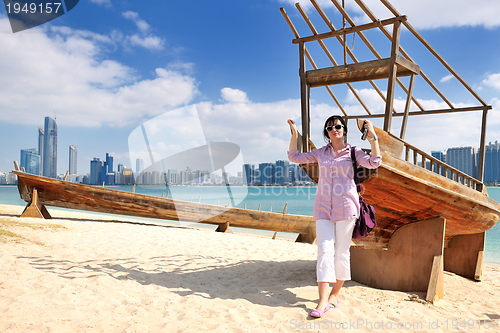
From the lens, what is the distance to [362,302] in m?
3.31

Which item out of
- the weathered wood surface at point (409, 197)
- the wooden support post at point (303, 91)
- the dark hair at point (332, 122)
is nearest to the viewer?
the dark hair at point (332, 122)

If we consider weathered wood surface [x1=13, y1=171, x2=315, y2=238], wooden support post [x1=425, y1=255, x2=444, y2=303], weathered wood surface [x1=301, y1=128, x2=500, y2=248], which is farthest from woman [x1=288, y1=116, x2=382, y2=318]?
weathered wood surface [x1=13, y1=171, x2=315, y2=238]

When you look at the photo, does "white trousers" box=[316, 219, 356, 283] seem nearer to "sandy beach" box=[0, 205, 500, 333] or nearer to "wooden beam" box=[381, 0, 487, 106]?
"sandy beach" box=[0, 205, 500, 333]

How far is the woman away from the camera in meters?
2.90

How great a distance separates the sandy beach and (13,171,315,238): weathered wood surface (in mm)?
3630

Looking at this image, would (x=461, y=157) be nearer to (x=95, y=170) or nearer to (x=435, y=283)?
(x=435, y=283)

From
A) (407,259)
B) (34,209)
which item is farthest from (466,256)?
(34,209)

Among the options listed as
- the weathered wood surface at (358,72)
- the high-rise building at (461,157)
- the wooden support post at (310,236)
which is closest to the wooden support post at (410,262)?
the weathered wood surface at (358,72)

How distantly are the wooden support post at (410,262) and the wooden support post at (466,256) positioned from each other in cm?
209

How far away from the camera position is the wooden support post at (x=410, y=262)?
→ 3.85 m

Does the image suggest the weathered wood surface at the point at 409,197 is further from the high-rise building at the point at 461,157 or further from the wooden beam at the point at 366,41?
the high-rise building at the point at 461,157

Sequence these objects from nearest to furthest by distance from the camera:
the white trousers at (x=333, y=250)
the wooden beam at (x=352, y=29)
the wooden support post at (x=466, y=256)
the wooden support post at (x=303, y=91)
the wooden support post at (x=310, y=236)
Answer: the white trousers at (x=333, y=250)
the wooden beam at (x=352, y=29)
the wooden support post at (x=303, y=91)
the wooden support post at (x=466, y=256)
the wooden support post at (x=310, y=236)

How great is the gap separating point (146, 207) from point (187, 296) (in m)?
6.75

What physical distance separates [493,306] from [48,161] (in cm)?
13638
